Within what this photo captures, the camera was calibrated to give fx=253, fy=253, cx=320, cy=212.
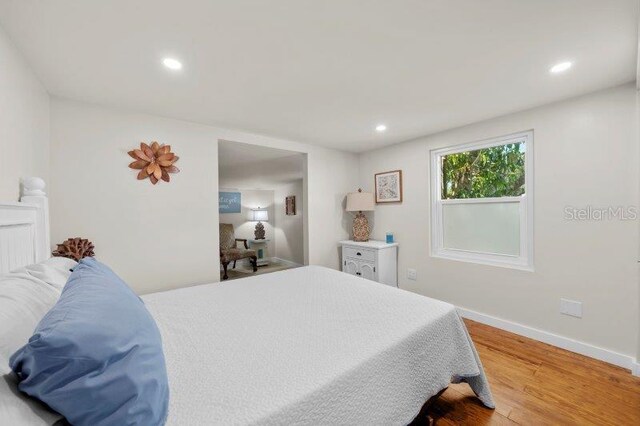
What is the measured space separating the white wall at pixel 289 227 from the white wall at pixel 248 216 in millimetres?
140

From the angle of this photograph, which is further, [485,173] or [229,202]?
[229,202]

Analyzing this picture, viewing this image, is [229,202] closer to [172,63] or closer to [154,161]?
[154,161]

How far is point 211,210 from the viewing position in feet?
8.80

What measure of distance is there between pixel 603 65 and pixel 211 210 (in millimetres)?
3307

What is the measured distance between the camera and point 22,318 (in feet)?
2.34

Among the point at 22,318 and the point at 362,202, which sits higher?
the point at 362,202

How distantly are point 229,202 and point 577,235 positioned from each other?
6.19 metres

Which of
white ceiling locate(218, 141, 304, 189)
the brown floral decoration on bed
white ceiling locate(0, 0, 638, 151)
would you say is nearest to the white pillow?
the brown floral decoration on bed

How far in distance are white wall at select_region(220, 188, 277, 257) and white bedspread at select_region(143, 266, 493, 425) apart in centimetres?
493

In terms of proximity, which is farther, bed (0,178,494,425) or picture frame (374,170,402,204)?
picture frame (374,170,402,204)

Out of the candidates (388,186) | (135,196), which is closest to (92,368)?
(135,196)

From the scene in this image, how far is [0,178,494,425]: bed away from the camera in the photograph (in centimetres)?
80

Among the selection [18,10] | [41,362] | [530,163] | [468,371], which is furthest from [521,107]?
[18,10]

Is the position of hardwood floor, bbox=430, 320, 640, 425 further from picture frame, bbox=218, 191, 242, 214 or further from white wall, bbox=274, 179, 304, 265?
picture frame, bbox=218, 191, 242, 214
